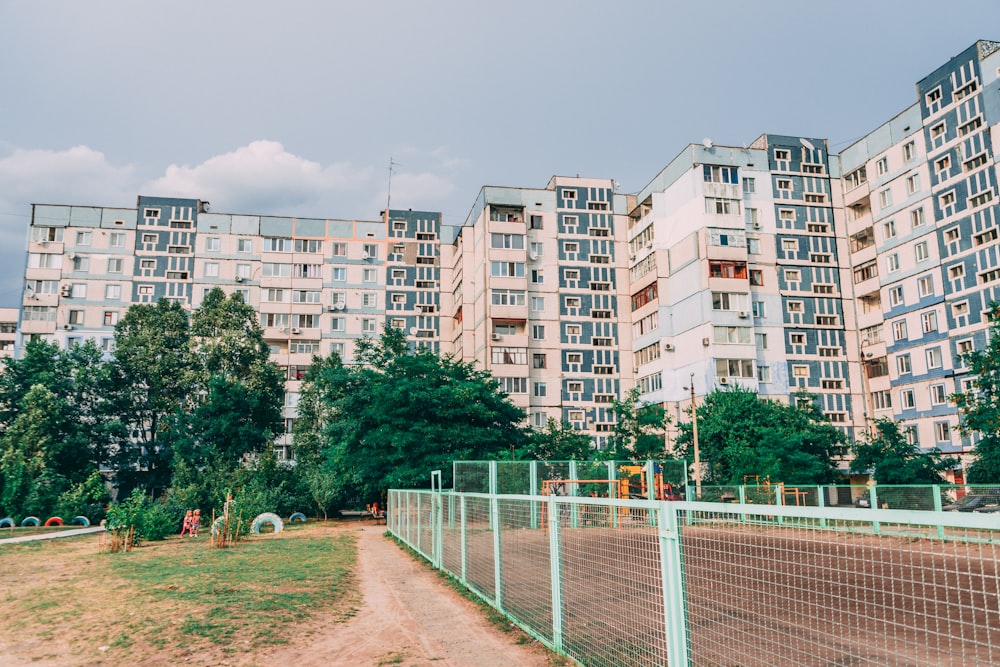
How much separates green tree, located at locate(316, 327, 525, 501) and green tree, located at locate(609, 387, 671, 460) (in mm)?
9102

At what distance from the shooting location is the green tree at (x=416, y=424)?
32.5m

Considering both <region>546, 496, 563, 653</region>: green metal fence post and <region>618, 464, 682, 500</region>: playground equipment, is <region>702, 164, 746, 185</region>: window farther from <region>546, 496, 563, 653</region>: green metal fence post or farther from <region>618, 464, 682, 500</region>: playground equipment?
<region>546, 496, 563, 653</region>: green metal fence post

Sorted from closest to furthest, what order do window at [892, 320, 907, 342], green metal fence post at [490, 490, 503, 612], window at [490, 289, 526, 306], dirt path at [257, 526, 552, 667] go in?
1. dirt path at [257, 526, 552, 667]
2. green metal fence post at [490, 490, 503, 612]
3. window at [892, 320, 907, 342]
4. window at [490, 289, 526, 306]

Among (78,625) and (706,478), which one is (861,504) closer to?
(706,478)

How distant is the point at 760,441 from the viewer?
3772 cm

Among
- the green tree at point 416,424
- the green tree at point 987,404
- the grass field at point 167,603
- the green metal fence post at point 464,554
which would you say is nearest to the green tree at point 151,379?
the green tree at point 416,424

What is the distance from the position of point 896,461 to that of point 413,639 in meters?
39.2

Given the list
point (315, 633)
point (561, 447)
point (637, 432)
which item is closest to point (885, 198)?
point (637, 432)

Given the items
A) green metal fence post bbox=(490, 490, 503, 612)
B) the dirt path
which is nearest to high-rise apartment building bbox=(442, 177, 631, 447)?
the dirt path

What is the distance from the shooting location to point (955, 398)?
31047 millimetres

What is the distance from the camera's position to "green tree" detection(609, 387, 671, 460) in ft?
138

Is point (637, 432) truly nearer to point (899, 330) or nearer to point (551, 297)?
point (551, 297)

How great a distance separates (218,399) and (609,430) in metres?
29.7

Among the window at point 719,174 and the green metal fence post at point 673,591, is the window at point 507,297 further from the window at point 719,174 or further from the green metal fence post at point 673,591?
the green metal fence post at point 673,591
